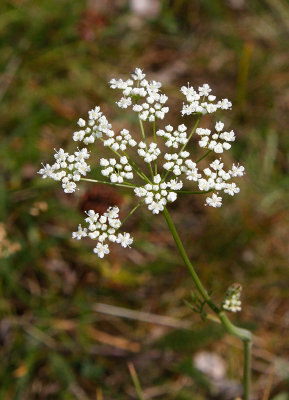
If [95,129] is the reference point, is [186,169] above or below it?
below

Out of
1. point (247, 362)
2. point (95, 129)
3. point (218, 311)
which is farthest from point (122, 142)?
point (247, 362)

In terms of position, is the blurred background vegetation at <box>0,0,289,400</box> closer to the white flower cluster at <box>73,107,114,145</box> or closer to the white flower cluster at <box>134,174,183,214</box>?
the white flower cluster at <box>73,107,114,145</box>

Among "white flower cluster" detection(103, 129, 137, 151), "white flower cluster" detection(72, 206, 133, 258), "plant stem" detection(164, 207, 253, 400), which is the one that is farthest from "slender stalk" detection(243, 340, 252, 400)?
"white flower cluster" detection(103, 129, 137, 151)

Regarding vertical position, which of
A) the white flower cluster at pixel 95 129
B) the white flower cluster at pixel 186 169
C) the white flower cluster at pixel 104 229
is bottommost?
the white flower cluster at pixel 104 229

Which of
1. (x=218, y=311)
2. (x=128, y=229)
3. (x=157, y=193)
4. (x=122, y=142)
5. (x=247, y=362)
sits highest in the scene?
(x=122, y=142)

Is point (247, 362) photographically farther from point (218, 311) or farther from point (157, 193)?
point (157, 193)

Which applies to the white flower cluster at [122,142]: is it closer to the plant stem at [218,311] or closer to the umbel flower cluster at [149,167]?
the umbel flower cluster at [149,167]

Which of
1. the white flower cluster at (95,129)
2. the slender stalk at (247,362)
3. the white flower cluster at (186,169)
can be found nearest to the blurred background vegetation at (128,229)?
the slender stalk at (247,362)

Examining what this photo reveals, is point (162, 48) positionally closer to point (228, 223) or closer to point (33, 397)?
point (228, 223)

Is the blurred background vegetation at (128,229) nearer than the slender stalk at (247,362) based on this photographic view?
No
